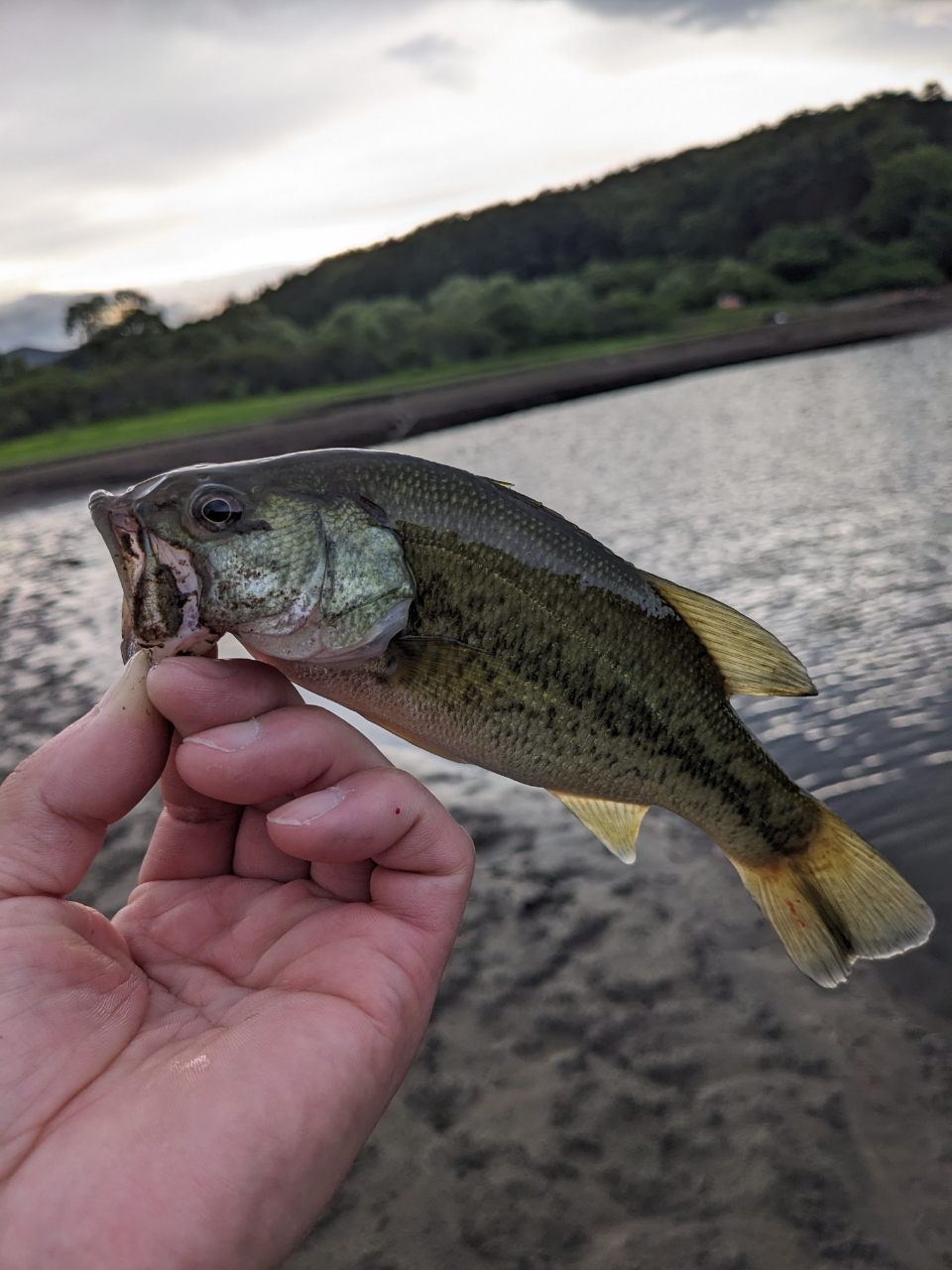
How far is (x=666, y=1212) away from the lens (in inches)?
112

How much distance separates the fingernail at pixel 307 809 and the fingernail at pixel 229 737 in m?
0.17

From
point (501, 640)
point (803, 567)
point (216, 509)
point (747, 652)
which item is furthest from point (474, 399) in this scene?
point (216, 509)

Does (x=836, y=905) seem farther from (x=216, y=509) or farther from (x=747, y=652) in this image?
(x=216, y=509)

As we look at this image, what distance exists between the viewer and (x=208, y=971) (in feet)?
7.04

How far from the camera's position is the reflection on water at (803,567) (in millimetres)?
5090

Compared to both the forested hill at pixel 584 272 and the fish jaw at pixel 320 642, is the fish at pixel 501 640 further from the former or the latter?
the forested hill at pixel 584 272

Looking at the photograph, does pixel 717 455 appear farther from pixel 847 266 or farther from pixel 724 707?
pixel 847 266

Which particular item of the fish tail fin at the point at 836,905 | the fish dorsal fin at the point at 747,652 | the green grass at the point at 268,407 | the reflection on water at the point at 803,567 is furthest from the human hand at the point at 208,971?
the green grass at the point at 268,407

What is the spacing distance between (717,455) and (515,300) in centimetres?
4672

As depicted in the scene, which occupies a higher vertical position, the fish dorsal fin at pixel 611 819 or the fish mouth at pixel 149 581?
the fish mouth at pixel 149 581

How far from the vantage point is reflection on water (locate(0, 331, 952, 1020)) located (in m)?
5.09

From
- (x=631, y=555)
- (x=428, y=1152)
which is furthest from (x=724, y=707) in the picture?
(x=631, y=555)

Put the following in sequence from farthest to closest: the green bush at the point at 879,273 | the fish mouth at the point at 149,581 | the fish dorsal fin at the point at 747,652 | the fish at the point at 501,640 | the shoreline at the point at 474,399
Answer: the green bush at the point at 879,273 < the shoreline at the point at 474,399 < the fish dorsal fin at the point at 747,652 < the fish at the point at 501,640 < the fish mouth at the point at 149,581

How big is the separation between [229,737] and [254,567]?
A: 39 cm
